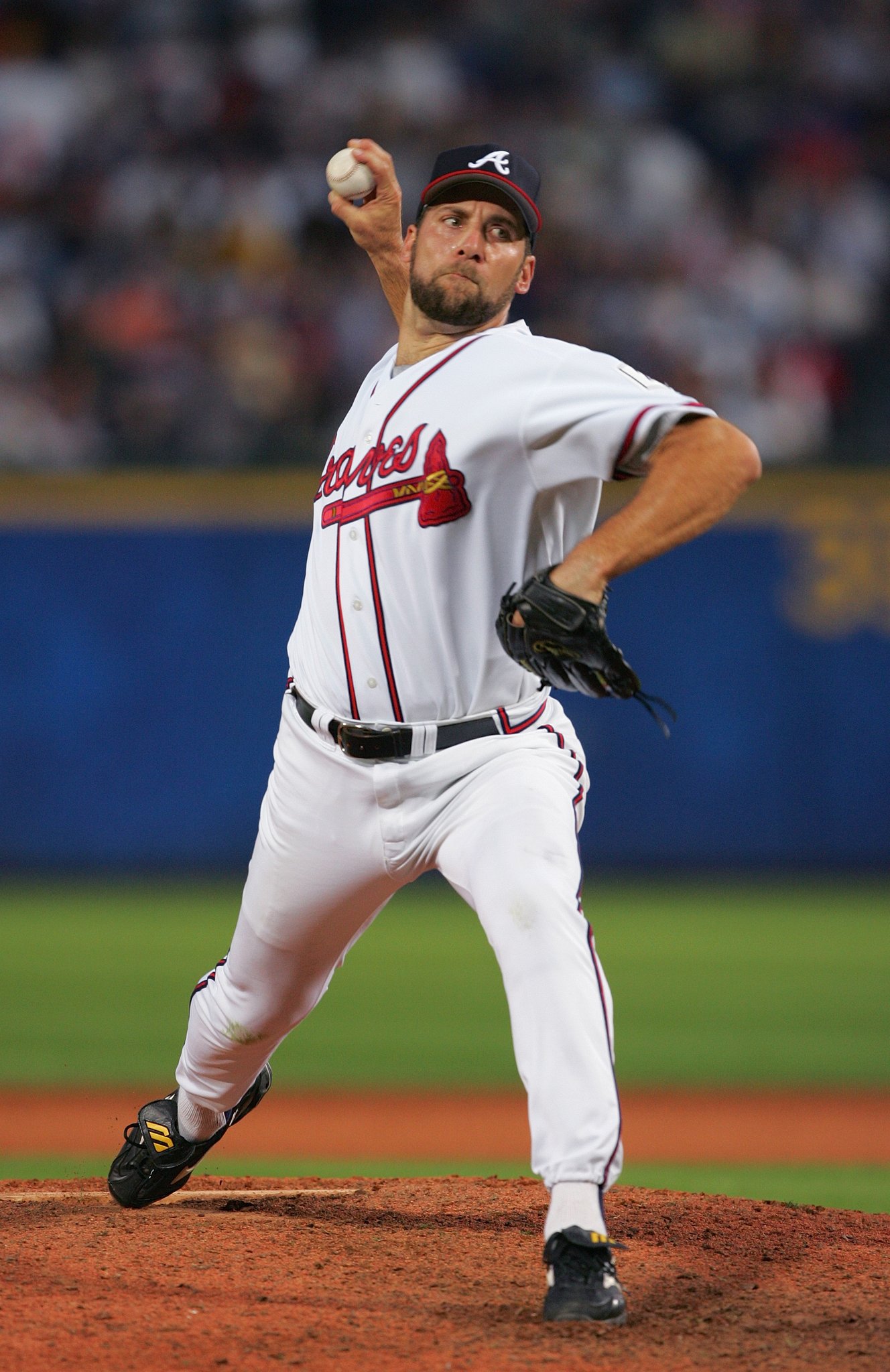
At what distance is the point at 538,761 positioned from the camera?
3.20 meters

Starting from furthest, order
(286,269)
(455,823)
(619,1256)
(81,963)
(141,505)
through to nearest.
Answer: (286,269)
(141,505)
(81,963)
(619,1256)
(455,823)

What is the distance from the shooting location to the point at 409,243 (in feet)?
12.6

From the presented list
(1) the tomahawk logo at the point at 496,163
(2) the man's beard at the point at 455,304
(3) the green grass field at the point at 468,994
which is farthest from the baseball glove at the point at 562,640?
(3) the green grass field at the point at 468,994

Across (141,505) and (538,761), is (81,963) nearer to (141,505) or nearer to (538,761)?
(141,505)

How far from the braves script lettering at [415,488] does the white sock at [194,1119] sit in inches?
51.9

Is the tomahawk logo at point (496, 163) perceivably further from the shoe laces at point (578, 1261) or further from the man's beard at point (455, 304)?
the shoe laces at point (578, 1261)

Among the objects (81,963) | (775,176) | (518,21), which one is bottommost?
(81,963)

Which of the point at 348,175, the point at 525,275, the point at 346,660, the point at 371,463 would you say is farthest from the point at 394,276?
the point at 346,660

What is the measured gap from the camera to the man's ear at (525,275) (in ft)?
11.6

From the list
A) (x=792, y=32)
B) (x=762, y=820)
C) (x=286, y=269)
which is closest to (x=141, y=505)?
(x=286, y=269)

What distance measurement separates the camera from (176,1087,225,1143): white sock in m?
3.76

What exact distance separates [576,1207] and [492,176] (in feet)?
6.50

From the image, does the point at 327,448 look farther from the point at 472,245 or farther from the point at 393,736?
the point at 393,736

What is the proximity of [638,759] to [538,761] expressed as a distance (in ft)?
22.1
